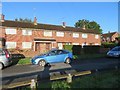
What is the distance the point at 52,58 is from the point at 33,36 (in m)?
24.5

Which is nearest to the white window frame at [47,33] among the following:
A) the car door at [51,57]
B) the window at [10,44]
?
the window at [10,44]

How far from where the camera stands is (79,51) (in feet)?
128

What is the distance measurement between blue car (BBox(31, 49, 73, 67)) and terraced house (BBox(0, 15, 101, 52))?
2006 centimetres

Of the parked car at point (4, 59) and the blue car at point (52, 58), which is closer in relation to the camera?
the parked car at point (4, 59)

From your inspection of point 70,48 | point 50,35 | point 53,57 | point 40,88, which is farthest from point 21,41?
point 40,88

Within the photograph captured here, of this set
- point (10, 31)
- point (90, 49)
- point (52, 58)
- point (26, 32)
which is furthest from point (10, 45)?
point (52, 58)

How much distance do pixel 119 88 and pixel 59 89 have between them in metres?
2.23

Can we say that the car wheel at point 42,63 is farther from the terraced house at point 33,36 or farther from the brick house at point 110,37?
the brick house at point 110,37

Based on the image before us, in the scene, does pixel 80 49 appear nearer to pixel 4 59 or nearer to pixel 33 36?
pixel 33 36

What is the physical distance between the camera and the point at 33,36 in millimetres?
45531

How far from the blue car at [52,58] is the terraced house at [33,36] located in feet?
65.8

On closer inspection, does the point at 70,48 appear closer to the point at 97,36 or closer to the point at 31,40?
the point at 31,40

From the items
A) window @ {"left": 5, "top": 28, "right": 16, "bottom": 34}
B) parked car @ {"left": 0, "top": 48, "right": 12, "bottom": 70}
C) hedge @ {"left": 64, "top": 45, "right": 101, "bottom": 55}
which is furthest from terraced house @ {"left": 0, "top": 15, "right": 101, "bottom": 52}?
parked car @ {"left": 0, "top": 48, "right": 12, "bottom": 70}

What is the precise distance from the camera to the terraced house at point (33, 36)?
42188mm
